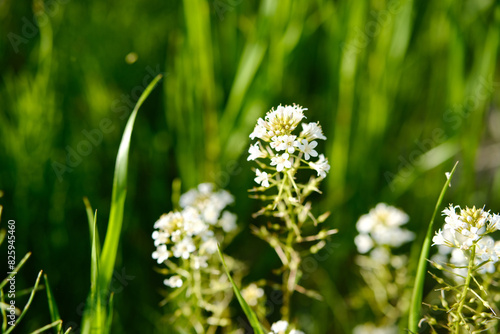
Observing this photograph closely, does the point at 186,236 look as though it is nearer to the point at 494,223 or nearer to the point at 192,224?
the point at 192,224

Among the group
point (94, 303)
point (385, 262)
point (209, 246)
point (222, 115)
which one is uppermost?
point (222, 115)

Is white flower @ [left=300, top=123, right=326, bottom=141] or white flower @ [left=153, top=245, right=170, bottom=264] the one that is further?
white flower @ [left=153, top=245, right=170, bottom=264]

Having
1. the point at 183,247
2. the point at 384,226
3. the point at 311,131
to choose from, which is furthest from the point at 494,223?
the point at 183,247

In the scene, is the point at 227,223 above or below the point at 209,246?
above

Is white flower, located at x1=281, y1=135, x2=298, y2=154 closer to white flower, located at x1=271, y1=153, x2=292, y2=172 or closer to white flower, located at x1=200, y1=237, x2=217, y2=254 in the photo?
white flower, located at x1=271, y1=153, x2=292, y2=172

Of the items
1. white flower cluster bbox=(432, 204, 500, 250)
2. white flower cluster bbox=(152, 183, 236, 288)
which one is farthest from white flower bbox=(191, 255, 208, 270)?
white flower cluster bbox=(432, 204, 500, 250)

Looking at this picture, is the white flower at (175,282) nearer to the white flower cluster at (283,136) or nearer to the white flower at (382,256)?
the white flower cluster at (283,136)

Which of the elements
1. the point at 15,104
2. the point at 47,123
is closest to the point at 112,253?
the point at 47,123

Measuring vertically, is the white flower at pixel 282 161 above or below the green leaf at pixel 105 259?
above

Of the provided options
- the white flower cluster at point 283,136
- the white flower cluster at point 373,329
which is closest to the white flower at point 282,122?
the white flower cluster at point 283,136
